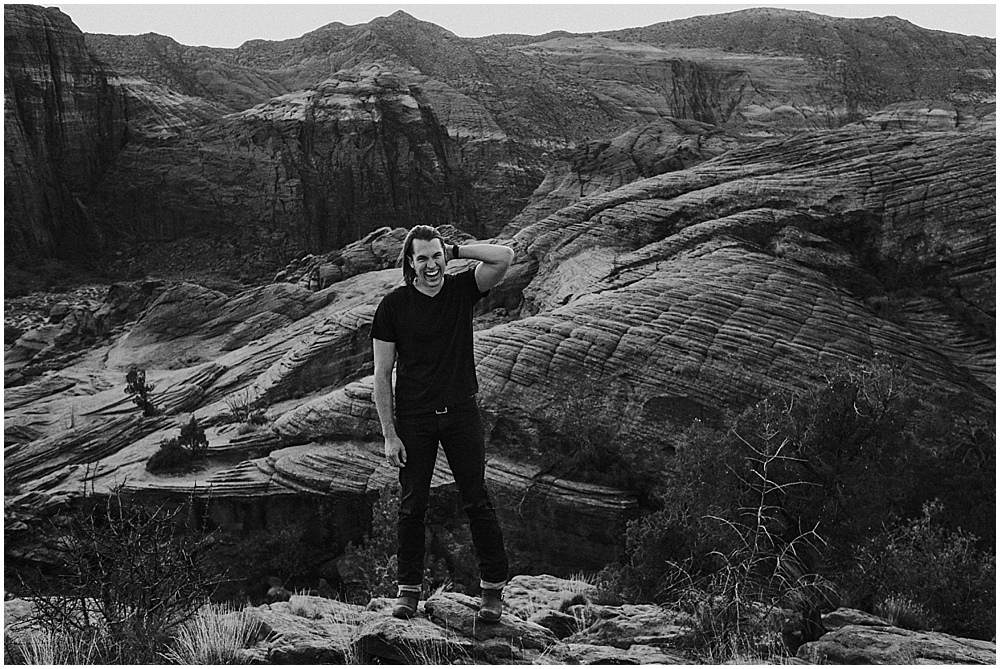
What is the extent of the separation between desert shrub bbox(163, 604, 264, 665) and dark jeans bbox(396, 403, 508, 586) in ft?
Answer: 4.42

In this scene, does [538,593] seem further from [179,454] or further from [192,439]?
[192,439]

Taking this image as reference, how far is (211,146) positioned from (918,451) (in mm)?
42694

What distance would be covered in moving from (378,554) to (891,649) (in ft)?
31.4

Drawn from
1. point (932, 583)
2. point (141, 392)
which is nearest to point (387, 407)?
point (932, 583)

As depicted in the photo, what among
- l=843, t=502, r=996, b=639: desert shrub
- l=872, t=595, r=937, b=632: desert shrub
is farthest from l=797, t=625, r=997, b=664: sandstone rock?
l=843, t=502, r=996, b=639: desert shrub

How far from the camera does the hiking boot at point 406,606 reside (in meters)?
6.29

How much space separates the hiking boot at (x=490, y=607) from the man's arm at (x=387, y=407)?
45.6 inches

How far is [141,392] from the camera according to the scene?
22.7 m

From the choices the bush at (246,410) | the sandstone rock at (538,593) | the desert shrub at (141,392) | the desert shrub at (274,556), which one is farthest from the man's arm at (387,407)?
the desert shrub at (141,392)

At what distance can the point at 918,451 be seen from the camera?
35.9 ft

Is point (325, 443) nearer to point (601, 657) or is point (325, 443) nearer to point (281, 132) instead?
point (601, 657)

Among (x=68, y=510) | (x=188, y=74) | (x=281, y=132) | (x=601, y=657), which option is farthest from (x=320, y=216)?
(x=601, y=657)

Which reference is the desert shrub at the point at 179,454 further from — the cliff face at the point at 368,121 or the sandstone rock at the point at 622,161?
the cliff face at the point at 368,121

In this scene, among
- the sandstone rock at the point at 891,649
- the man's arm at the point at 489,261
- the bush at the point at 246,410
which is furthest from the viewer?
the bush at the point at 246,410
